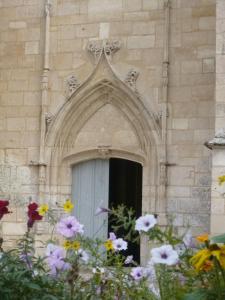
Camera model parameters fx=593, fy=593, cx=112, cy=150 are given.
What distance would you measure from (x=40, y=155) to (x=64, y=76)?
4.53 feet

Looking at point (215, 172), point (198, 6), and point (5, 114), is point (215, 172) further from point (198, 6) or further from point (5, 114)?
point (5, 114)

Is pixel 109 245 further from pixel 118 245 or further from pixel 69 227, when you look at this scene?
pixel 69 227

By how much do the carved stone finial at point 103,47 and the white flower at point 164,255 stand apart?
723 centimetres

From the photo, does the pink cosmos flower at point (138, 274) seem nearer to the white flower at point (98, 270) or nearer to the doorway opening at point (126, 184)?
the white flower at point (98, 270)

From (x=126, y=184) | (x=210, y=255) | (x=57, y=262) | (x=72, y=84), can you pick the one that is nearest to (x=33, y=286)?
(x=57, y=262)

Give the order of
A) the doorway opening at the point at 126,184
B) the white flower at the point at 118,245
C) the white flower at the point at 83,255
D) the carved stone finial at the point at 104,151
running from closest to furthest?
the white flower at the point at 83,255, the white flower at the point at 118,245, the carved stone finial at the point at 104,151, the doorway opening at the point at 126,184

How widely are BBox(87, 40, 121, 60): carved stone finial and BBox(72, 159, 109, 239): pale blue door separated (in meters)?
1.76

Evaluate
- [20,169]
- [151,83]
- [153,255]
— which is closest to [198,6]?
[151,83]

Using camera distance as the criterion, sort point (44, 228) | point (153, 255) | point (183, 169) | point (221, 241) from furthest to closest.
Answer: point (44, 228)
point (183, 169)
point (153, 255)
point (221, 241)

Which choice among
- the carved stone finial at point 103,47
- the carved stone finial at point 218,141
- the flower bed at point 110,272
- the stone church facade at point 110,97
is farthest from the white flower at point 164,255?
the carved stone finial at point 103,47

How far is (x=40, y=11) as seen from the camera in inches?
399

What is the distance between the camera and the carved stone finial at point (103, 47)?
31.5ft

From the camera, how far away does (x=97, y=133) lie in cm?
970

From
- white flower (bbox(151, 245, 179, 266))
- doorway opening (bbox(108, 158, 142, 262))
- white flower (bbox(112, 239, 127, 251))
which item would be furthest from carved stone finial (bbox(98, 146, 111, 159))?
white flower (bbox(151, 245, 179, 266))
